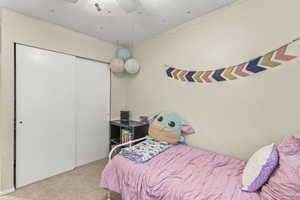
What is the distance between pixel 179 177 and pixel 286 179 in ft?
2.53

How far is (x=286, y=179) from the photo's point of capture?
100 cm

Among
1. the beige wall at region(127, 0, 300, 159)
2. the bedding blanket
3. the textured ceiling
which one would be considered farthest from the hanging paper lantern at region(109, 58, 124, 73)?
the bedding blanket

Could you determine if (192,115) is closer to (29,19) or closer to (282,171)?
(282,171)

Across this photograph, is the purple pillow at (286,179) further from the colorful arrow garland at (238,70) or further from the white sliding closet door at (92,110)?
the white sliding closet door at (92,110)

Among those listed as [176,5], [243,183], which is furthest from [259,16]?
[243,183]

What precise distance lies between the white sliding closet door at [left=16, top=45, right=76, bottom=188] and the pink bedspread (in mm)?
1233

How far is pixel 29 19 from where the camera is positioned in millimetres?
2068

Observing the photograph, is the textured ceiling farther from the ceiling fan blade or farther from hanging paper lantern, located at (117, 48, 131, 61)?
hanging paper lantern, located at (117, 48, 131, 61)

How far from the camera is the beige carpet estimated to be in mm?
1868

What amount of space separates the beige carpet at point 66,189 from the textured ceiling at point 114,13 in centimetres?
242

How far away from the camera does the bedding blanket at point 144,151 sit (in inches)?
65.6

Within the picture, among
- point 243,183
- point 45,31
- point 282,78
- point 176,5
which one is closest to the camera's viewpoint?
point 243,183

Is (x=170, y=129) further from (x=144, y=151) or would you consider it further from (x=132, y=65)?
(x=132, y=65)

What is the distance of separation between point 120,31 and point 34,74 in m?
1.50
